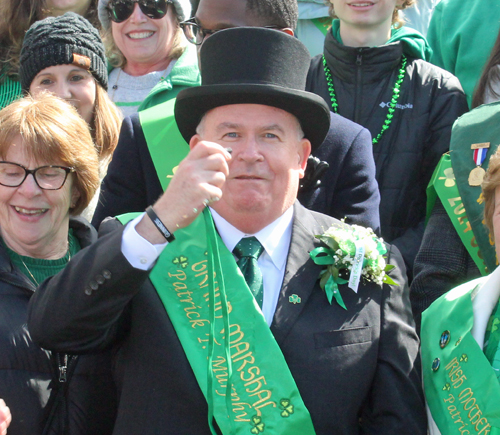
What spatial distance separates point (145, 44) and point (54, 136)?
1.68 meters

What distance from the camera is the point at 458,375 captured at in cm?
256

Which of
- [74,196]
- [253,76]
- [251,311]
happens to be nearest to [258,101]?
[253,76]

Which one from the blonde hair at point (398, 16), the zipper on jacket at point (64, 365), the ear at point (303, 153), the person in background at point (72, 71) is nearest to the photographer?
the zipper on jacket at point (64, 365)

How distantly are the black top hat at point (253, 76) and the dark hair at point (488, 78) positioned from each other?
1.29 metres

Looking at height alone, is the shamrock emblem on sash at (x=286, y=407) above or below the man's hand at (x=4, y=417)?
above

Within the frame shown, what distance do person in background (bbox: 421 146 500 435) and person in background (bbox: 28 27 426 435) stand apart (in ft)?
0.30

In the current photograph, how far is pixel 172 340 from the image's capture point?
2.54m

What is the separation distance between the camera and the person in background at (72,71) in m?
3.90

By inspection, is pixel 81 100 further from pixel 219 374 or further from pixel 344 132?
pixel 219 374

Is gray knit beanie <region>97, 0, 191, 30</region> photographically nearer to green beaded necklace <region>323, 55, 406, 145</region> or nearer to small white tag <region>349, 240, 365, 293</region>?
green beaded necklace <region>323, 55, 406, 145</region>

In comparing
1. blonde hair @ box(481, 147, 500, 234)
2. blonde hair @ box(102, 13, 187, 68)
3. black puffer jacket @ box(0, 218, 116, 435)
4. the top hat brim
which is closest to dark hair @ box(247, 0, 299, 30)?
the top hat brim

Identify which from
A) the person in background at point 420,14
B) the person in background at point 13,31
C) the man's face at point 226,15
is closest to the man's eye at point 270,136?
the man's face at point 226,15

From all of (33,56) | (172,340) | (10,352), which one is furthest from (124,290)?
(33,56)

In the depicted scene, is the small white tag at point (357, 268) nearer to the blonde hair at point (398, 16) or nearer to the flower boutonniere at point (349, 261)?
the flower boutonniere at point (349, 261)
